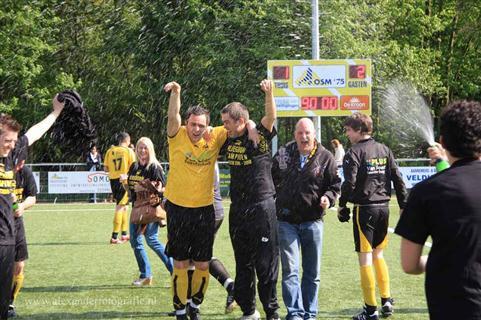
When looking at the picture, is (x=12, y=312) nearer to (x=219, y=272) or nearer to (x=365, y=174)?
(x=219, y=272)

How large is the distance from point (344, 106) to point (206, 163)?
18575 millimetres

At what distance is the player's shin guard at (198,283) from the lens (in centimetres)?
714

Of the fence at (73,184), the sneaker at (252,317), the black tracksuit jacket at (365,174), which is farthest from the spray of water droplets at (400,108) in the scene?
the sneaker at (252,317)

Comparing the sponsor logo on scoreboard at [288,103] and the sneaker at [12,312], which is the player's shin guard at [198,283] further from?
the sponsor logo on scoreboard at [288,103]

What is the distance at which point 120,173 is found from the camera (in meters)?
14.9

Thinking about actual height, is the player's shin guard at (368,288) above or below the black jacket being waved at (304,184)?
below

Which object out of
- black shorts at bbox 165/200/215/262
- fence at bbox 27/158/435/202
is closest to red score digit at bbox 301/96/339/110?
fence at bbox 27/158/435/202

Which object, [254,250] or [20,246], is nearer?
[254,250]

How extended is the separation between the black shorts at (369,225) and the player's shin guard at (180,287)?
1.78 metres

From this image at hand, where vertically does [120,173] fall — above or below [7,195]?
below

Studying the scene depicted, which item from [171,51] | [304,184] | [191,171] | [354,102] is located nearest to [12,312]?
[191,171]

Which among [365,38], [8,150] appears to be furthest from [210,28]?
[8,150]

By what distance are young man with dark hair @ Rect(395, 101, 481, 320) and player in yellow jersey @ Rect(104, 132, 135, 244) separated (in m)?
11.2

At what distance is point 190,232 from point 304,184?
1213 millimetres
